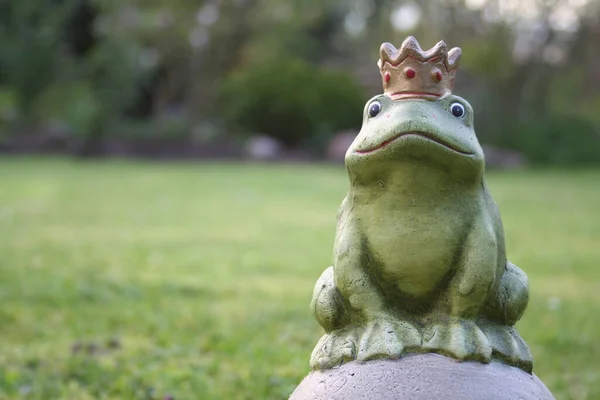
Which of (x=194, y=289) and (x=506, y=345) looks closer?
(x=506, y=345)

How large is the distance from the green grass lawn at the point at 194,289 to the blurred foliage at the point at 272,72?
947cm

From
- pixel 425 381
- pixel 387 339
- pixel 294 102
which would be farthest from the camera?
pixel 294 102

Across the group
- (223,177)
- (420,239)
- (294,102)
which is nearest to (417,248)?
(420,239)

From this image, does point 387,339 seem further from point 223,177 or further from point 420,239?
point 223,177

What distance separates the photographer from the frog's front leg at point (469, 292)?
2467 mm

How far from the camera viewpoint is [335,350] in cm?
257

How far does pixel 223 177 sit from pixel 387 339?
1454 cm

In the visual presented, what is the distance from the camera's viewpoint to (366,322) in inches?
102

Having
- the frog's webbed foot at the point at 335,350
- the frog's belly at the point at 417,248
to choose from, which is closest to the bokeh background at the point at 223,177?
the frog's webbed foot at the point at 335,350

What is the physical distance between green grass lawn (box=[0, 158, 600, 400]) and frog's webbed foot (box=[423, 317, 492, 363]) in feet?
5.00

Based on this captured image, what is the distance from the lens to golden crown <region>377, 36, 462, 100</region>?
2484 millimetres

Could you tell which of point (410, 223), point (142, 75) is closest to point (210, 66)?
point (142, 75)

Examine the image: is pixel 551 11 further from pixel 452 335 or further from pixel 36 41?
pixel 452 335

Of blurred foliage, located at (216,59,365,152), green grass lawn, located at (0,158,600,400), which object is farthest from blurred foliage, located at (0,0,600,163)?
green grass lawn, located at (0,158,600,400)
